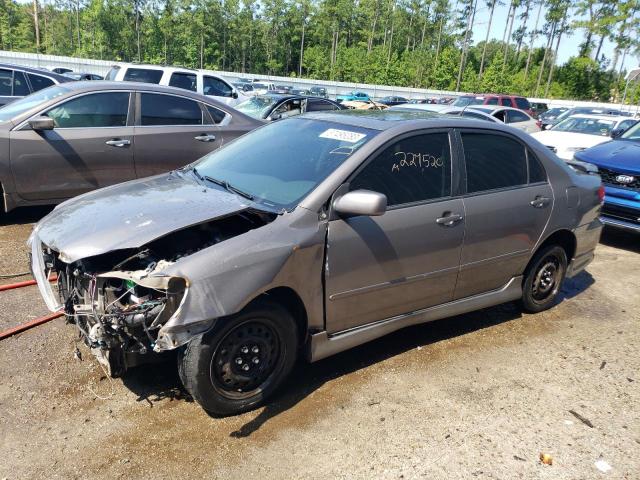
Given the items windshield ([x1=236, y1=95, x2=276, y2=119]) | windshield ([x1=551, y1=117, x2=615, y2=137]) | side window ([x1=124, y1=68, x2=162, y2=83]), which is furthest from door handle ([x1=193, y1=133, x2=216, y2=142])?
windshield ([x1=551, y1=117, x2=615, y2=137])

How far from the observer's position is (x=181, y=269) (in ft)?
8.71

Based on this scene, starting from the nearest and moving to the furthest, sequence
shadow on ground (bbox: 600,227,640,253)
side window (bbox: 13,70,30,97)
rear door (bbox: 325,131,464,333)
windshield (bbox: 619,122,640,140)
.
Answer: rear door (bbox: 325,131,464,333), shadow on ground (bbox: 600,227,640,253), windshield (bbox: 619,122,640,140), side window (bbox: 13,70,30,97)

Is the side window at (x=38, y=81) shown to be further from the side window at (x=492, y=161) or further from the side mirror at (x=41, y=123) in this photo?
the side window at (x=492, y=161)

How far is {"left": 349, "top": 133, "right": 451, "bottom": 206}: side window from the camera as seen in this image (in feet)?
11.3

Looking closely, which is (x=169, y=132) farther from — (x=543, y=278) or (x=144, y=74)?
(x=144, y=74)

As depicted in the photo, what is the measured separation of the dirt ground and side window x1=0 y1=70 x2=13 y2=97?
21.4 feet

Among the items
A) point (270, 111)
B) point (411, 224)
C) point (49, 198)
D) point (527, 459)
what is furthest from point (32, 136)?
point (270, 111)

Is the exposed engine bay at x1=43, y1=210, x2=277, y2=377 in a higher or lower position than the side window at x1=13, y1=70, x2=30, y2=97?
lower

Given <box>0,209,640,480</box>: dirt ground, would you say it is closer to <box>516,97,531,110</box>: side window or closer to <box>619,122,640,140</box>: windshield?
<box>619,122,640,140</box>: windshield

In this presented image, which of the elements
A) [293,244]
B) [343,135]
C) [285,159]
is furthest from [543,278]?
[293,244]

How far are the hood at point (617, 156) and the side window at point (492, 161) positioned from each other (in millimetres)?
3559

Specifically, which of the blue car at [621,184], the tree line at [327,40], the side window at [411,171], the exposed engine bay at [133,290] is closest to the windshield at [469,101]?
the blue car at [621,184]

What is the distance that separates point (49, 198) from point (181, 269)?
13.9 ft

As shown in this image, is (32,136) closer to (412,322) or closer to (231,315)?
(231,315)
